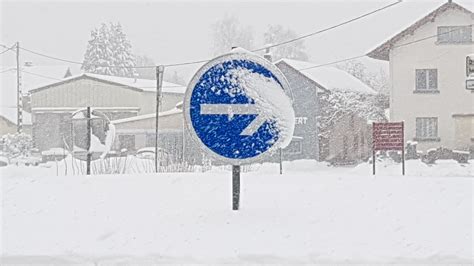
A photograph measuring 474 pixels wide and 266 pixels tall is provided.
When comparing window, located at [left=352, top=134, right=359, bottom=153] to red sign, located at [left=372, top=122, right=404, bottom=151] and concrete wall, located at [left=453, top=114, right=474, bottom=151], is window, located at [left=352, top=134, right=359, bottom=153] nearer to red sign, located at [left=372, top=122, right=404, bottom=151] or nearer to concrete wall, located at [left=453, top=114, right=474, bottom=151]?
concrete wall, located at [left=453, top=114, right=474, bottom=151]

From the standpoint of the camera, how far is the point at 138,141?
41.8m

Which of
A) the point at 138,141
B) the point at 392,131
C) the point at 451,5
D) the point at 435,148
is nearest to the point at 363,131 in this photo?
the point at 435,148

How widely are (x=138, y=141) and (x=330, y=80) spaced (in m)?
12.3

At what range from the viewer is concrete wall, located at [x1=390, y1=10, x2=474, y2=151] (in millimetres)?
36594

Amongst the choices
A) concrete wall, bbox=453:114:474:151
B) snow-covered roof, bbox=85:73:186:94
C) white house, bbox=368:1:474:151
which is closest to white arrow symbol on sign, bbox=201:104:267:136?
white house, bbox=368:1:474:151

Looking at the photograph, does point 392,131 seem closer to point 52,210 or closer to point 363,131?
point 52,210

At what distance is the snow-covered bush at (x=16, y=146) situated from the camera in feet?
131

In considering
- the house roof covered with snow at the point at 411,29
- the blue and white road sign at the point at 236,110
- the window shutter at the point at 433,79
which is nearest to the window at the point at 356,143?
the house roof covered with snow at the point at 411,29

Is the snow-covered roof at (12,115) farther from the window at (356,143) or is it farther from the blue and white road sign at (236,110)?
the blue and white road sign at (236,110)

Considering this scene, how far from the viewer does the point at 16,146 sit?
40.4 meters

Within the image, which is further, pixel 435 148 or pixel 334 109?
pixel 334 109

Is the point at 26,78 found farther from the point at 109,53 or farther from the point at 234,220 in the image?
the point at 234,220

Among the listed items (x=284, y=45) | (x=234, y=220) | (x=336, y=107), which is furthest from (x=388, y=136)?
(x=284, y=45)

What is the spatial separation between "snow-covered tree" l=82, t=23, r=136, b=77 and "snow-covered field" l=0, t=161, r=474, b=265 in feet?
233
